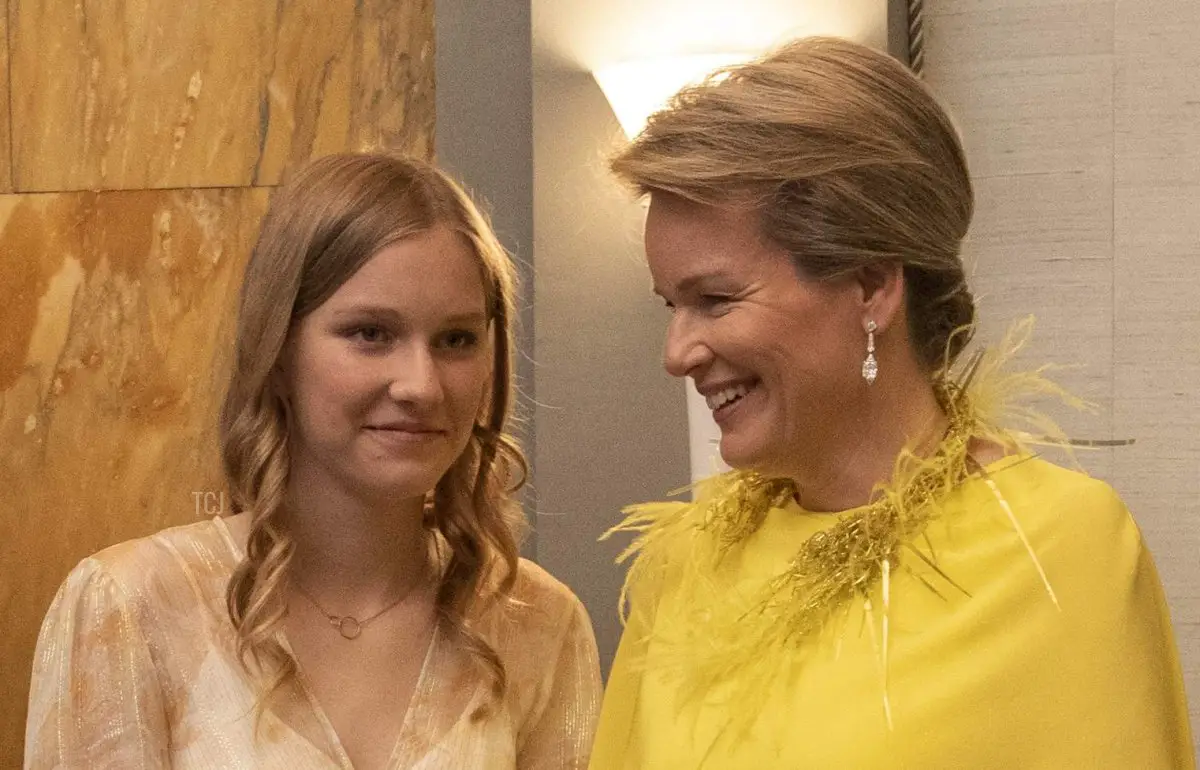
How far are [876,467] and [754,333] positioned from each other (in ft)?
0.71

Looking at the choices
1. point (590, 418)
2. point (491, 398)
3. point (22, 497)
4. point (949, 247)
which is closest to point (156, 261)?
point (22, 497)

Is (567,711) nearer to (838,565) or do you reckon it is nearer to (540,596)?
(540,596)

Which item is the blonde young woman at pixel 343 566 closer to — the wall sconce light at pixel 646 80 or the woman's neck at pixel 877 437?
the woman's neck at pixel 877 437

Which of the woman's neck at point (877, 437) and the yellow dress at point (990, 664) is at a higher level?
the woman's neck at point (877, 437)

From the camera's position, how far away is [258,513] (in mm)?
2090

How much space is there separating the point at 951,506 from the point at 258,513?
99 centimetres

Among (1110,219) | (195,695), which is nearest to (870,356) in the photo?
(195,695)

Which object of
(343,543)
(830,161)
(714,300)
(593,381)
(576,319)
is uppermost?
(830,161)

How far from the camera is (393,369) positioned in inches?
77.1

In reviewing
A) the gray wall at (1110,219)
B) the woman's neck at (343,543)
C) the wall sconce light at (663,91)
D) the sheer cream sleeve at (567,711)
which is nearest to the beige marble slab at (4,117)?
the wall sconce light at (663,91)

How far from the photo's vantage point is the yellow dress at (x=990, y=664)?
4.74 ft

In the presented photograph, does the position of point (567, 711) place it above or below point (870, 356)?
below

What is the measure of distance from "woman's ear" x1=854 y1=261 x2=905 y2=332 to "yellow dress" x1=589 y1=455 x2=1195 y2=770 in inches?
7.9

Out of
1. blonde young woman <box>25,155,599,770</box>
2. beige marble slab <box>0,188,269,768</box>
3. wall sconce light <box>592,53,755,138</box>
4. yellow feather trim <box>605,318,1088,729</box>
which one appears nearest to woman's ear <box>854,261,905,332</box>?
yellow feather trim <box>605,318,1088,729</box>
